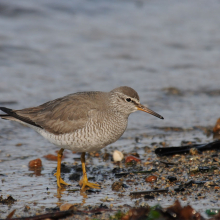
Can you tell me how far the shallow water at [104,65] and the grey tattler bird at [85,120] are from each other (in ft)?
2.69

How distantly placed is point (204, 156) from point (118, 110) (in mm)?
2075

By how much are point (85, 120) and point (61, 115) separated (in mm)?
630

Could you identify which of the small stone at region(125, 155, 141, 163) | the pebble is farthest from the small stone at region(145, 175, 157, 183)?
the small stone at region(125, 155, 141, 163)

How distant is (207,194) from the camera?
6.20 m

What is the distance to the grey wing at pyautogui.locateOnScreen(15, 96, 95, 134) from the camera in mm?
7203

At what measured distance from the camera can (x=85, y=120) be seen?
7.13m

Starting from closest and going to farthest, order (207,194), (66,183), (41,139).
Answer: (207,194) → (66,183) → (41,139)

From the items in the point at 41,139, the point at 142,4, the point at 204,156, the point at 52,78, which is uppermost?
the point at 142,4

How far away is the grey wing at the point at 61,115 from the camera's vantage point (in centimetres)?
720

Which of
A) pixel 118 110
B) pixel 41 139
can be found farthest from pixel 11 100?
pixel 118 110

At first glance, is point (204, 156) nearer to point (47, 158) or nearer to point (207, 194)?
point (207, 194)

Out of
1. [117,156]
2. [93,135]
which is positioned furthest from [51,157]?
[93,135]

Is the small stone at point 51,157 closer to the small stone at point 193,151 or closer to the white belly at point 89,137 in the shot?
the white belly at point 89,137

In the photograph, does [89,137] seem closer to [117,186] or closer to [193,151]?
[117,186]
